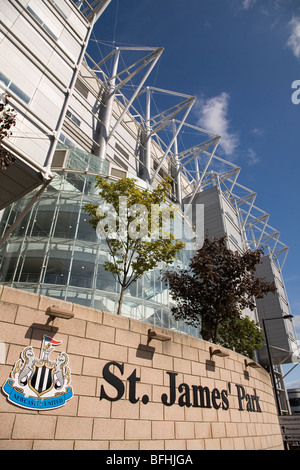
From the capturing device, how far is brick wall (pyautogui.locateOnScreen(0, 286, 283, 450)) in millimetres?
5910

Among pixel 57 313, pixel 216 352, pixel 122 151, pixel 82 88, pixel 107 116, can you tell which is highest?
pixel 82 88

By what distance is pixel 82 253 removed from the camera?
65.2 feet

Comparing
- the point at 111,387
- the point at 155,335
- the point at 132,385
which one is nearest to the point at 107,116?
the point at 155,335

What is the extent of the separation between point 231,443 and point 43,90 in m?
15.3

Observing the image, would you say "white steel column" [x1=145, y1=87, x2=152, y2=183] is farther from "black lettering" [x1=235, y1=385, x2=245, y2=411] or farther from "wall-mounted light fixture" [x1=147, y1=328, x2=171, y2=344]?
"wall-mounted light fixture" [x1=147, y1=328, x2=171, y2=344]

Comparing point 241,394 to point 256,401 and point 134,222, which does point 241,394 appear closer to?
point 256,401

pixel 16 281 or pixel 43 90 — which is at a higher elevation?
pixel 43 90

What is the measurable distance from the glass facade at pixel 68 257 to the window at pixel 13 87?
7362 mm

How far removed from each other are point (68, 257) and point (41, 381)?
44.6 ft

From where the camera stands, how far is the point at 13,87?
12734 mm

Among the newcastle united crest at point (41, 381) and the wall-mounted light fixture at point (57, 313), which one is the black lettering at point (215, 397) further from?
the wall-mounted light fixture at point (57, 313)

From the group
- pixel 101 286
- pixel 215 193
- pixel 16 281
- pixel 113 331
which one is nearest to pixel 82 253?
pixel 101 286
